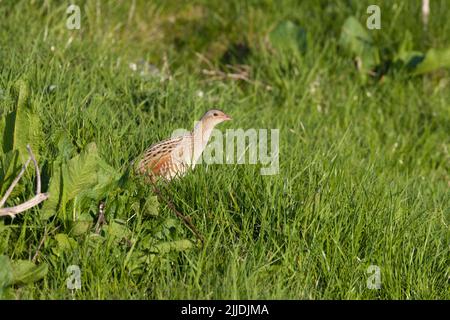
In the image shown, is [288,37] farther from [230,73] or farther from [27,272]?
[27,272]

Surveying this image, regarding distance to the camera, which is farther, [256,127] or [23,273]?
[256,127]

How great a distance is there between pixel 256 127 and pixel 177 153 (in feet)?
4.38

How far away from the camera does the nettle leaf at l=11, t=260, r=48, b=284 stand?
4.77m

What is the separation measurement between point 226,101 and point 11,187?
10.9ft

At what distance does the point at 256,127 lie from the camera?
730 centimetres

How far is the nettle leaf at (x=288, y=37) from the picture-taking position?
355 inches

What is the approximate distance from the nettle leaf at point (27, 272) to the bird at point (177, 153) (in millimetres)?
1081

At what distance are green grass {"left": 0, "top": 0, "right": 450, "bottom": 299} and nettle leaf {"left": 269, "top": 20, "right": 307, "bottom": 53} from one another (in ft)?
0.39

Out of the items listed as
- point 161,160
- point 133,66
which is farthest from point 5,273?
point 133,66

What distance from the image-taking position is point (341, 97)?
8875 millimetres

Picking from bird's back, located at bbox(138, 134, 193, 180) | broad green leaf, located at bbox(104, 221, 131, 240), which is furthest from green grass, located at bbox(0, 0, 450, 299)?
bird's back, located at bbox(138, 134, 193, 180)

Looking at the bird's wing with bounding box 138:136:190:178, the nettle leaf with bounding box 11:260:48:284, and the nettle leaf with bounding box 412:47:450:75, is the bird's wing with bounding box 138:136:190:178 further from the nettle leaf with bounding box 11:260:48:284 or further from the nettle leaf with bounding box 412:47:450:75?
the nettle leaf with bounding box 412:47:450:75

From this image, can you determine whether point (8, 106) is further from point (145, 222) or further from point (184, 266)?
point (184, 266)
